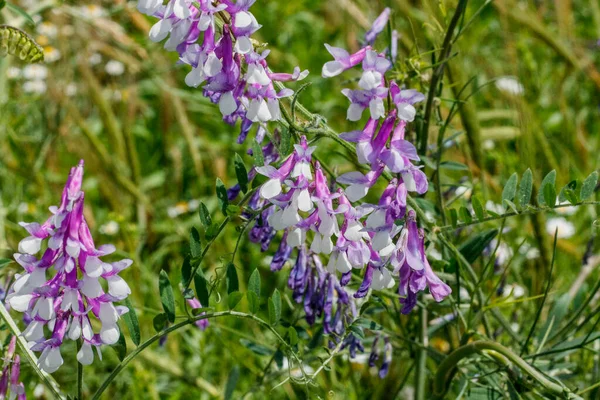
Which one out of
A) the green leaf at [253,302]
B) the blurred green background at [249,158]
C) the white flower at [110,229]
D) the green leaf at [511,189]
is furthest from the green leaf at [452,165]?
the white flower at [110,229]

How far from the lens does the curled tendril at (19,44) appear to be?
3.04 ft

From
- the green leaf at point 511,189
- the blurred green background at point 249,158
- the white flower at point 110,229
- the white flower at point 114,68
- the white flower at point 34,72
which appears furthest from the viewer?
the white flower at point 114,68

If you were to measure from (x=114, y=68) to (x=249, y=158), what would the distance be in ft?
4.41

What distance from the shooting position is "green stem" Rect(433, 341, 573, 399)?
85 cm

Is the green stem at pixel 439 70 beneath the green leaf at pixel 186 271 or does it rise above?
above

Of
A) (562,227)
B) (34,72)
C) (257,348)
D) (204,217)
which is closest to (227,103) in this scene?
(204,217)

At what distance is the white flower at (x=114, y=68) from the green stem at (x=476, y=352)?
7.57ft

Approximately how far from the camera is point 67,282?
71cm

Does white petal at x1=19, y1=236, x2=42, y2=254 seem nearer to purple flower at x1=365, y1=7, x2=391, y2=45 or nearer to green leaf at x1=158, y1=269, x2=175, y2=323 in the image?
green leaf at x1=158, y1=269, x2=175, y2=323

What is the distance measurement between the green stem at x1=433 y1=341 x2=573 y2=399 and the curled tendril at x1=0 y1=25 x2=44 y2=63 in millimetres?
578

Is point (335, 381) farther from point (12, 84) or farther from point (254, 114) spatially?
point (12, 84)

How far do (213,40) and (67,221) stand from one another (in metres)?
0.20

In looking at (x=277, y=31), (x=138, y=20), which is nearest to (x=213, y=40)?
(x=138, y=20)

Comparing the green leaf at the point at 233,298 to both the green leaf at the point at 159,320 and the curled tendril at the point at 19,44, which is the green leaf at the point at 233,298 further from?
the curled tendril at the point at 19,44
